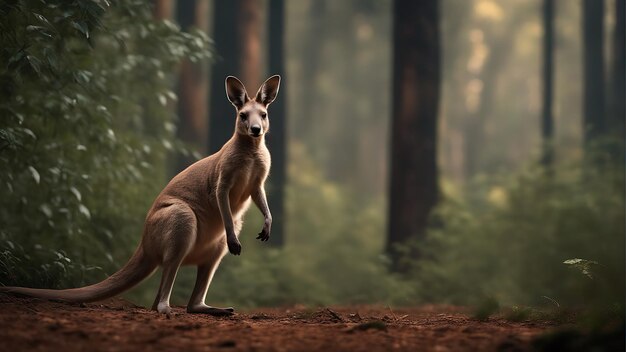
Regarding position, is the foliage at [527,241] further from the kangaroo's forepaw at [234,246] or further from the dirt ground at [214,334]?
the dirt ground at [214,334]

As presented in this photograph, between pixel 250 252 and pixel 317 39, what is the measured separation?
107ft

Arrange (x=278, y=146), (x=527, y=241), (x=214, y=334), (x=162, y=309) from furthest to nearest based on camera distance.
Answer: (x=278, y=146)
(x=527, y=241)
(x=162, y=309)
(x=214, y=334)

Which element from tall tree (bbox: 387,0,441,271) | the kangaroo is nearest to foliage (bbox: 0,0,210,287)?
the kangaroo

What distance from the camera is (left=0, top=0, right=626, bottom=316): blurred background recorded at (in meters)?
9.25

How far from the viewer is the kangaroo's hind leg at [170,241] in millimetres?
7645

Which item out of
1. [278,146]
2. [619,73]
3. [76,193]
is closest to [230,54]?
[278,146]

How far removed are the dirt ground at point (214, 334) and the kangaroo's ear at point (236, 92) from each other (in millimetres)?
2294

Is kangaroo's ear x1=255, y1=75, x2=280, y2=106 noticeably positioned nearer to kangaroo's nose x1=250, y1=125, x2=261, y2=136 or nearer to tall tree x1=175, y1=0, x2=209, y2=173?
kangaroo's nose x1=250, y1=125, x2=261, y2=136

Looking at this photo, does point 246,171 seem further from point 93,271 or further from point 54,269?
point 93,271

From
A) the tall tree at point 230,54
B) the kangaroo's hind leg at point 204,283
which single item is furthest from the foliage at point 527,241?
the kangaroo's hind leg at point 204,283

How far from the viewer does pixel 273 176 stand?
69.9 ft

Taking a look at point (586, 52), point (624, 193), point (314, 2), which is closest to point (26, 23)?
point (624, 193)

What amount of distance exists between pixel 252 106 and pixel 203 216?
115 cm

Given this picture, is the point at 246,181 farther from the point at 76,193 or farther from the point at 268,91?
the point at 76,193
